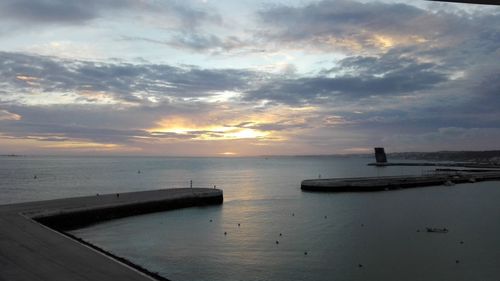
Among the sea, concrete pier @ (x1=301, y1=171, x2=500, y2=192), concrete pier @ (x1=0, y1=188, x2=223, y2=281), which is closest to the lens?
concrete pier @ (x1=0, y1=188, x2=223, y2=281)

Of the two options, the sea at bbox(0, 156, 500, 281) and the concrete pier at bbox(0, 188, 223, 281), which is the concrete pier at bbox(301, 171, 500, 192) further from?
the concrete pier at bbox(0, 188, 223, 281)

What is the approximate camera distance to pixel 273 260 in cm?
2636

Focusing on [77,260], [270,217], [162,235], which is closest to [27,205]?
[162,235]

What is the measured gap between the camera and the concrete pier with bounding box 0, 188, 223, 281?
15141mm

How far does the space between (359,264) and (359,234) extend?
10480mm

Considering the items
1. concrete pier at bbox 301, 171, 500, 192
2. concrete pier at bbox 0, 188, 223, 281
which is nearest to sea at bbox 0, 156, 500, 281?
concrete pier at bbox 0, 188, 223, 281

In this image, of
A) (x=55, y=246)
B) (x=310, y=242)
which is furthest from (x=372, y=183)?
(x=55, y=246)

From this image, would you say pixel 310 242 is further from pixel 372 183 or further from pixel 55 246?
pixel 372 183

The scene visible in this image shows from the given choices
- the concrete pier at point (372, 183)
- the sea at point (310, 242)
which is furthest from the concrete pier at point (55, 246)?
the concrete pier at point (372, 183)

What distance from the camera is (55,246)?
63.1ft

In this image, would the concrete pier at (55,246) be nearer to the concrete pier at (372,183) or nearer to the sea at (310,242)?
the sea at (310,242)

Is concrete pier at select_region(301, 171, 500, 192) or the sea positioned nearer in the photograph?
the sea

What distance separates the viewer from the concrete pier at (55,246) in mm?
15141

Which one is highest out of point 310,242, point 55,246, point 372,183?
point 55,246
